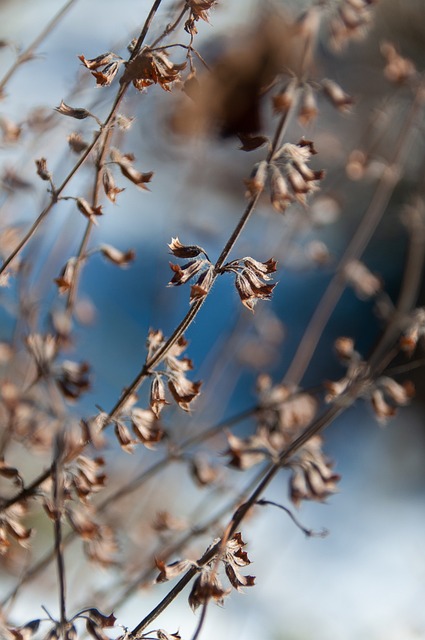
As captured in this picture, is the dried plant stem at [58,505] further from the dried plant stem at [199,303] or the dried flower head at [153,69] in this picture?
the dried flower head at [153,69]

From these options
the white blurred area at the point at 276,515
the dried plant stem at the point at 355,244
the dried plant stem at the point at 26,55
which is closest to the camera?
the dried plant stem at the point at 26,55

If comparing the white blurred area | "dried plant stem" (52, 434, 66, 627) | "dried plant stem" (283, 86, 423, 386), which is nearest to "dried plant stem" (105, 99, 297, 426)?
"dried plant stem" (52, 434, 66, 627)

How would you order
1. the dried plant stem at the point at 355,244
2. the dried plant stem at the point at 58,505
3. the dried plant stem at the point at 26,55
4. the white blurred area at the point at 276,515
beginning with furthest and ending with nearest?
the white blurred area at the point at 276,515, the dried plant stem at the point at 355,244, the dried plant stem at the point at 26,55, the dried plant stem at the point at 58,505

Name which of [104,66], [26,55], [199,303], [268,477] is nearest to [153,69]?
[104,66]

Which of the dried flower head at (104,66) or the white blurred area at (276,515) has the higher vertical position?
the white blurred area at (276,515)

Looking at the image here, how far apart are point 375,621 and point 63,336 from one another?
155 centimetres

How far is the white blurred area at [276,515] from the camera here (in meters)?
1.58

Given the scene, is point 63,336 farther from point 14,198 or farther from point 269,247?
point 269,247

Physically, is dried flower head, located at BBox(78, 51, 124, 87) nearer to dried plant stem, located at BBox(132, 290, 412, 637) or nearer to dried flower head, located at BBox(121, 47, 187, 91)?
dried flower head, located at BBox(121, 47, 187, 91)

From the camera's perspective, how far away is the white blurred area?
1577 millimetres

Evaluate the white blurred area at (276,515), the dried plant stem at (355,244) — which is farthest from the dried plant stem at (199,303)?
the dried plant stem at (355,244)

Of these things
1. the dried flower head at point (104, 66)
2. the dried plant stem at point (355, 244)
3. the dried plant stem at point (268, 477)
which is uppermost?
the dried plant stem at point (355, 244)

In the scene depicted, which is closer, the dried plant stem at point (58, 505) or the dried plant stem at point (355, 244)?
the dried plant stem at point (58, 505)

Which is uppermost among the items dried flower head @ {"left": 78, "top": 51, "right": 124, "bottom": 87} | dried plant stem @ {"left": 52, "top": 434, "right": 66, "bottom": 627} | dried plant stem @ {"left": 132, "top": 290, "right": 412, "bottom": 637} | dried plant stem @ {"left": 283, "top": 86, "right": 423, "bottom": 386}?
dried plant stem @ {"left": 283, "top": 86, "right": 423, "bottom": 386}
